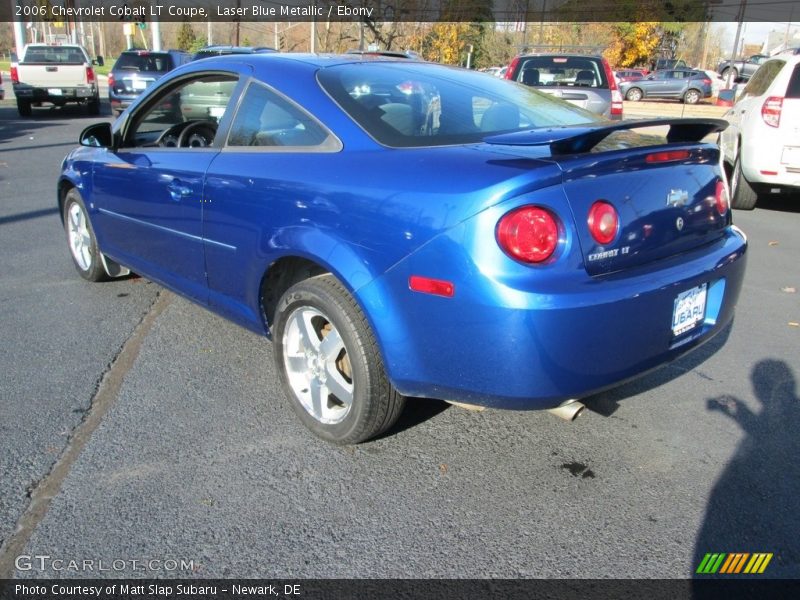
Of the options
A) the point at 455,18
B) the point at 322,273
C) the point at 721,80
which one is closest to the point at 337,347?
the point at 322,273

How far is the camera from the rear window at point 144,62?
16.3 meters

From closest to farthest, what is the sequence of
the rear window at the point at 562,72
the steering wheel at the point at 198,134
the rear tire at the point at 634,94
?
the steering wheel at the point at 198,134, the rear window at the point at 562,72, the rear tire at the point at 634,94

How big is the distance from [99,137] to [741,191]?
692 cm

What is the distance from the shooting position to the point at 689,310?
276 centimetres

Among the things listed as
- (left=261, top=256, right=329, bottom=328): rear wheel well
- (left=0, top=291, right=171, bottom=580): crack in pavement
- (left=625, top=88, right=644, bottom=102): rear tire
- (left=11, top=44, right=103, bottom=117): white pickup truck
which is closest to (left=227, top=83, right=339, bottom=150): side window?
(left=261, top=256, right=329, bottom=328): rear wheel well

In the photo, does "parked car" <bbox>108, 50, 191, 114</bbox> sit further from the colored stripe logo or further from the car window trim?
the colored stripe logo

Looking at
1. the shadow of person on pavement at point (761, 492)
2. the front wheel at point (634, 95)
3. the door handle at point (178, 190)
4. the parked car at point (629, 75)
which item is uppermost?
the door handle at point (178, 190)

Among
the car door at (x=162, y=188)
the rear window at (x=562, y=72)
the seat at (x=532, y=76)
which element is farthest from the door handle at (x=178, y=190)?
the seat at (x=532, y=76)

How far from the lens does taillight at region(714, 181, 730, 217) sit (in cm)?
303

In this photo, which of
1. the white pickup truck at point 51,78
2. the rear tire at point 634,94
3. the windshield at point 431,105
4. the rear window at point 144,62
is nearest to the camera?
the windshield at point 431,105

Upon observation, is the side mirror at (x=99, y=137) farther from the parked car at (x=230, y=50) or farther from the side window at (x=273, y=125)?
the parked car at (x=230, y=50)

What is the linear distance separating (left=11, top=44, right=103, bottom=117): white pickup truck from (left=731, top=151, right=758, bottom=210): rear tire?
1572cm

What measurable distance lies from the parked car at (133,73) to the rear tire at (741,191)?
485 inches

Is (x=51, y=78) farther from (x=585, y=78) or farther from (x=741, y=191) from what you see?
(x=741, y=191)
